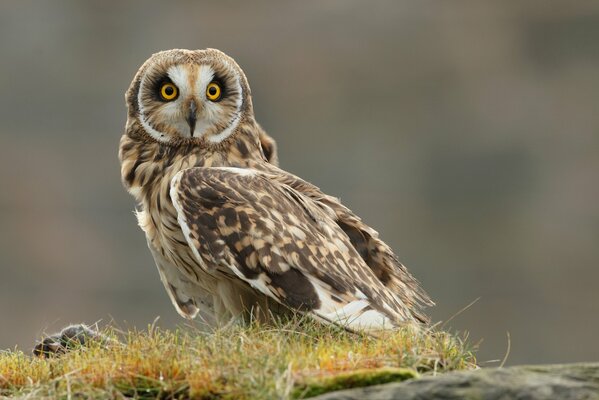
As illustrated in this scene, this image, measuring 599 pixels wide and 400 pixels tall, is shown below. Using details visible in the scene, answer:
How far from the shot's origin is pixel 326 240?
16.0 ft

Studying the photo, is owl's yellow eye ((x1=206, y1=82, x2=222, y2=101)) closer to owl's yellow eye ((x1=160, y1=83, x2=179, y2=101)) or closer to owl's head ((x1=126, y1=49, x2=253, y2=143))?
owl's head ((x1=126, y1=49, x2=253, y2=143))

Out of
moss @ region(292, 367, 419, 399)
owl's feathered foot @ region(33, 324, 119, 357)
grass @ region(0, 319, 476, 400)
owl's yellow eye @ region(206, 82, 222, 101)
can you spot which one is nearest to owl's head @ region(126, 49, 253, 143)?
owl's yellow eye @ region(206, 82, 222, 101)

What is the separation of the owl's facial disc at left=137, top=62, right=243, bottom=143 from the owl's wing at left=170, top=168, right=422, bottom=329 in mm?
444

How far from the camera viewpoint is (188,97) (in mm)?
5398

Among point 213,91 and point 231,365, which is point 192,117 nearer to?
point 213,91

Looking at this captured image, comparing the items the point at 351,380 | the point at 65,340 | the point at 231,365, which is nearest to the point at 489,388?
the point at 351,380

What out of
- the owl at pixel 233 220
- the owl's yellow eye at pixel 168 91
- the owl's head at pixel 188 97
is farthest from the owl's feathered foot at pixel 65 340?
the owl's yellow eye at pixel 168 91

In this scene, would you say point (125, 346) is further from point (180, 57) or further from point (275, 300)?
point (180, 57)

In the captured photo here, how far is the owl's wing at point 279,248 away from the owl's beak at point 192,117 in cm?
40

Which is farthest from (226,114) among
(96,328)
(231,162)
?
(96,328)

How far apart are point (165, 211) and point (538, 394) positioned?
8.11ft

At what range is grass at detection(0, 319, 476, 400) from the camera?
10.9 feet

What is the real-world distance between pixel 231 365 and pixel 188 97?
2.28 m

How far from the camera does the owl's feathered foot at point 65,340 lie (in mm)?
4520
